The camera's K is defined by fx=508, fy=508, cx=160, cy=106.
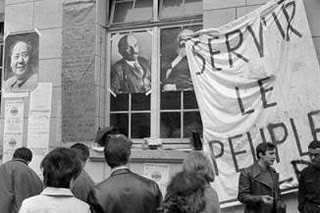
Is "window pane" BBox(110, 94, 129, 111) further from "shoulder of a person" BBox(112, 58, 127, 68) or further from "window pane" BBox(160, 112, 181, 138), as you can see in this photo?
"window pane" BBox(160, 112, 181, 138)

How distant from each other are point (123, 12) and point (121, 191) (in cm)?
516

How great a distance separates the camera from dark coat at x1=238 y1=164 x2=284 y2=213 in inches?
207

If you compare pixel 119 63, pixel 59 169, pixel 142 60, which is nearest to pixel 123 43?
pixel 119 63

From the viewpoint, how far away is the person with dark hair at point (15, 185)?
18.3ft

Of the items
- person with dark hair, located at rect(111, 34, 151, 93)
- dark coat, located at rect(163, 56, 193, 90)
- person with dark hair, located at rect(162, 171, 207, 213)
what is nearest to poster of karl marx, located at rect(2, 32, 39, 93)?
person with dark hair, located at rect(111, 34, 151, 93)

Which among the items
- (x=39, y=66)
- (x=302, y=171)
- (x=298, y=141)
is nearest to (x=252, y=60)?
(x=298, y=141)

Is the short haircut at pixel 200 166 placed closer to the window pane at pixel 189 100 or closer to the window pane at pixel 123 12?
the window pane at pixel 189 100

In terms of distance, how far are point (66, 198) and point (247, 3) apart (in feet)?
15.2

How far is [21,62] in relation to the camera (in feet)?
27.7

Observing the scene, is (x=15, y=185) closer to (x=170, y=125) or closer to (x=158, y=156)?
(x=158, y=156)

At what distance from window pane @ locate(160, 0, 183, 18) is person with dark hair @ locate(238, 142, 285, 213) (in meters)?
3.12

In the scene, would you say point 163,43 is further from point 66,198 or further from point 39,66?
point 66,198

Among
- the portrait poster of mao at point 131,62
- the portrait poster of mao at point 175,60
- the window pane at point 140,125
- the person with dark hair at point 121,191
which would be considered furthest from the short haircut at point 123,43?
the person with dark hair at point 121,191

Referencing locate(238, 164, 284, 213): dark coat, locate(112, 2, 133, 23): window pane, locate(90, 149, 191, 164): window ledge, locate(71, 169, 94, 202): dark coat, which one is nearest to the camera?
locate(71, 169, 94, 202): dark coat
